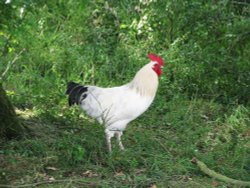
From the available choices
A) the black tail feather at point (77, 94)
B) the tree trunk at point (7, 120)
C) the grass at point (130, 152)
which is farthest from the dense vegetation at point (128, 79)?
the black tail feather at point (77, 94)

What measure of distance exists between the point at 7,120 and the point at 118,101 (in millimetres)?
1234

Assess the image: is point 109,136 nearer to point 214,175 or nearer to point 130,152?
point 130,152

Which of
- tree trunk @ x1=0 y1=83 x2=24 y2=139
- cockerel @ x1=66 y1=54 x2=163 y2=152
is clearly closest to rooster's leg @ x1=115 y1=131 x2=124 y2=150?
cockerel @ x1=66 y1=54 x2=163 y2=152

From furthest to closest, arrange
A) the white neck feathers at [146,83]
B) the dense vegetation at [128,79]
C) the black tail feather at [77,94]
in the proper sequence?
the black tail feather at [77,94] → the white neck feathers at [146,83] → the dense vegetation at [128,79]

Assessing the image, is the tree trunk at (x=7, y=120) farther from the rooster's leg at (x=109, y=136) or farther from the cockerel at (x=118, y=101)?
the rooster's leg at (x=109, y=136)

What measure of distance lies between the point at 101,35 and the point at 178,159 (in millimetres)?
4302

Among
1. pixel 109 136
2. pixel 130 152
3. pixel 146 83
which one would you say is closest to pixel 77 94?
pixel 109 136

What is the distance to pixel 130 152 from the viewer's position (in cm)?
541

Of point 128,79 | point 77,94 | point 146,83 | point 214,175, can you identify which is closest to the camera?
point 214,175

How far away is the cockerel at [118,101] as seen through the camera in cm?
556

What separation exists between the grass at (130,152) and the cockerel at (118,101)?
0.63ft

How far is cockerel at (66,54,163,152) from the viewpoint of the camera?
219 inches

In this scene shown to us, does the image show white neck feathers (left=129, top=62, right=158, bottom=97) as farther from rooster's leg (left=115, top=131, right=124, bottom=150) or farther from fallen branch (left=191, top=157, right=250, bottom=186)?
fallen branch (left=191, top=157, right=250, bottom=186)

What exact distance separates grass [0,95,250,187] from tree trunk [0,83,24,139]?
0.11m
